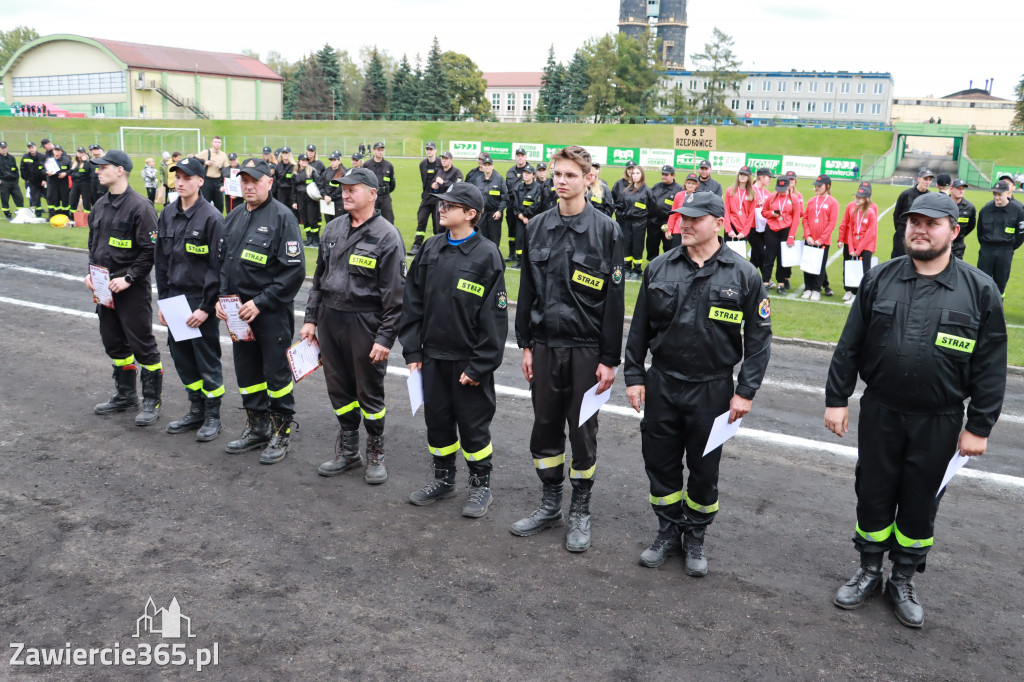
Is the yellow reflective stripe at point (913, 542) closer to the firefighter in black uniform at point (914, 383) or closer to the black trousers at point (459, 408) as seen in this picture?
the firefighter in black uniform at point (914, 383)

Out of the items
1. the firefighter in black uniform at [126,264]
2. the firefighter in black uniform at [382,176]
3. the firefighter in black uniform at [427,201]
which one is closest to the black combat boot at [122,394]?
the firefighter in black uniform at [126,264]

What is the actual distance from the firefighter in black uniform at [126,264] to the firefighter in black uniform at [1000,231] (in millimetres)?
11348

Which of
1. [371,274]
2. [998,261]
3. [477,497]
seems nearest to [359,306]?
[371,274]

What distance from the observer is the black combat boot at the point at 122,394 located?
763 cm

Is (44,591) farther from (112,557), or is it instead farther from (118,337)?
(118,337)

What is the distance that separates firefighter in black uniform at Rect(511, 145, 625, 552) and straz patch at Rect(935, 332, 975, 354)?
181cm

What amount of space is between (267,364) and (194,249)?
121 cm

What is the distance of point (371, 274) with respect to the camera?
5984mm

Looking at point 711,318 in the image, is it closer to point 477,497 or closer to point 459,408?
point 459,408

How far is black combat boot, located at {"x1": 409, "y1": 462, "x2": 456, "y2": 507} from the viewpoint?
584 cm

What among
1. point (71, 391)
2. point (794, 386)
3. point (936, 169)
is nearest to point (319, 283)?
point (71, 391)

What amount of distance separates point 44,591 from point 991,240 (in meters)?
12.9

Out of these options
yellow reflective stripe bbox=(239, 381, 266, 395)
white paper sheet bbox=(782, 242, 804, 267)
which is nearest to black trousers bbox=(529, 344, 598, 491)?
yellow reflective stripe bbox=(239, 381, 266, 395)

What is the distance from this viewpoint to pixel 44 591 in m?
4.53
